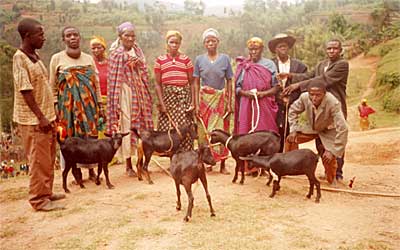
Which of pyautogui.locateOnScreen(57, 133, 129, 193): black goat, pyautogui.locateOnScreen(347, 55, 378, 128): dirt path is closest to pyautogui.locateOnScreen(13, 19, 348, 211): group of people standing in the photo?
pyautogui.locateOnScreen(57, 133, 129, 193): black goat

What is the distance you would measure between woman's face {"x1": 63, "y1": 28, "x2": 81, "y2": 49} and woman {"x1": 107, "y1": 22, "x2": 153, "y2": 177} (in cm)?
51

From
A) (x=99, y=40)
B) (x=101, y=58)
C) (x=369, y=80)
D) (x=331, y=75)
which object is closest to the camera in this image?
(x=331, y=75)

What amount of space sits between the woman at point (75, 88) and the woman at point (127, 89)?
0.21m

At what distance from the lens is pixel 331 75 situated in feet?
14.5

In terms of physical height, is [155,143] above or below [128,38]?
below

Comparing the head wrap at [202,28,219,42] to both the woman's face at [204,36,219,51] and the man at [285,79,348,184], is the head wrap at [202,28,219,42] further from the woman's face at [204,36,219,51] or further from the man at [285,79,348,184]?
the man at [285,79,348,184]

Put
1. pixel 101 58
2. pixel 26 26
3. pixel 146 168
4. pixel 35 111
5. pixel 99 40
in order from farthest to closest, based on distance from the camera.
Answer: pixel 101 58, pixel 99 40, pixel 146 168, pixel 35 111, pixel 26 26

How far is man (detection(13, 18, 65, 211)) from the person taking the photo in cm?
311

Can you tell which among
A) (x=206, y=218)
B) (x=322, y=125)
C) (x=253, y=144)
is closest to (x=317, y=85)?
(x=322, y=125)

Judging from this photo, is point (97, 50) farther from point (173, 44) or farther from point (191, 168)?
point (191, 168)

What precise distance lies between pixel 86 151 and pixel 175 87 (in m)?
1.26

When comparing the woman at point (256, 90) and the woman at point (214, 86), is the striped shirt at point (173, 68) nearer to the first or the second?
the woman at point (214, 86)

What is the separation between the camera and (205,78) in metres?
4.75

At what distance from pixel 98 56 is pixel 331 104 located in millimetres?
2933
